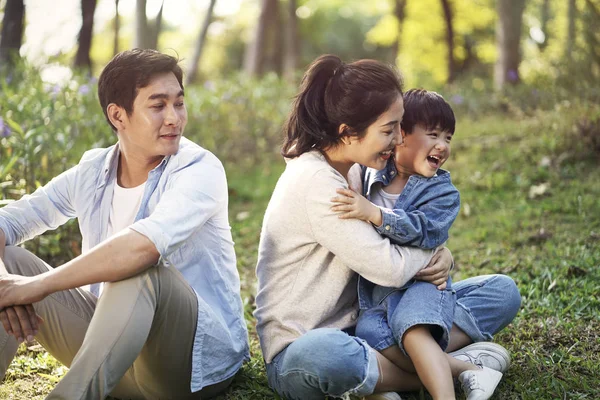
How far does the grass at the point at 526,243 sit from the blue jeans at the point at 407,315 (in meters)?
0.24

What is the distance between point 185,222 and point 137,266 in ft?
0.76

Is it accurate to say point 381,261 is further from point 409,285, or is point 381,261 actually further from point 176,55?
point 176,55

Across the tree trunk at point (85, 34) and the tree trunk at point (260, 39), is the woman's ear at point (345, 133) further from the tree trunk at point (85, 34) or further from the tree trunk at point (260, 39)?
the tree trunk at point (260, 39)

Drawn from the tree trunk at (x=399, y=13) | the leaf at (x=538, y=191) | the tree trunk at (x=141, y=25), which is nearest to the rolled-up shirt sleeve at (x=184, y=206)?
the leaf at (x=538, y=191)

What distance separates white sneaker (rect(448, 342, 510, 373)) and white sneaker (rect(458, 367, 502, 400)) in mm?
94

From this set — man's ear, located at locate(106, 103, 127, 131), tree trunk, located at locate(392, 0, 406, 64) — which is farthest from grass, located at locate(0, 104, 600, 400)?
tree trunk, located at locate(392, 0, 406, 64)

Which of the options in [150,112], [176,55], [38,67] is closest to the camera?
[150,112]

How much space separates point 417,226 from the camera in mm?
2535

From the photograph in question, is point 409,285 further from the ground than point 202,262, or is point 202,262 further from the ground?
point 202,262

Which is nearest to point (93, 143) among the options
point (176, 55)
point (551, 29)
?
point (176, 55)

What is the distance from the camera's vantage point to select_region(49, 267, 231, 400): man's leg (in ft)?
6.94

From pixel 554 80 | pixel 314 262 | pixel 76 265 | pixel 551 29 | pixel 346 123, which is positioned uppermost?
pixel 346 123

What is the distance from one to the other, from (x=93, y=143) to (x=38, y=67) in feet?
5.03

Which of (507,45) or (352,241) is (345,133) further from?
(507,45)
